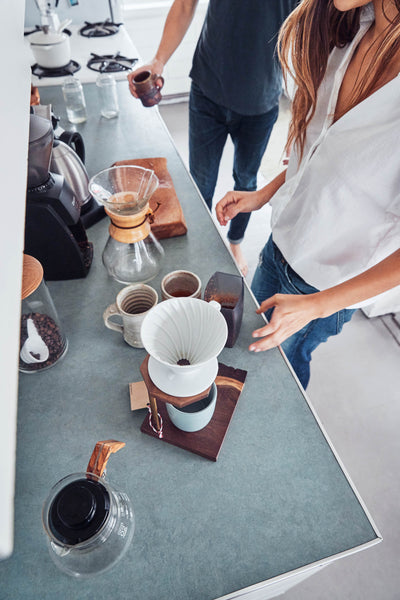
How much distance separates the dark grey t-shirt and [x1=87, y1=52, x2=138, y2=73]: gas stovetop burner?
0.51 meters

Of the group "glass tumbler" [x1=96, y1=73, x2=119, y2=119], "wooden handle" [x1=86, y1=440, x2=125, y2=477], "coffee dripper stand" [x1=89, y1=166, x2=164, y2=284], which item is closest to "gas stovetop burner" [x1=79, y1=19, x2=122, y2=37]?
"glass tumbler" [x1=96, y1=73, x2=119, y2=119]

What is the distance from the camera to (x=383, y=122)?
725mm

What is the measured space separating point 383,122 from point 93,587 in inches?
37.5

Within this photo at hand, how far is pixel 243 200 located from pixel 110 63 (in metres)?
1.34

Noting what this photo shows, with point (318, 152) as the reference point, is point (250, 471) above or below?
below

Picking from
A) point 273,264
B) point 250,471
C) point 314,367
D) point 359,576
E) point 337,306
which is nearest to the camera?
point 250,471

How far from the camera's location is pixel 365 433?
165cm

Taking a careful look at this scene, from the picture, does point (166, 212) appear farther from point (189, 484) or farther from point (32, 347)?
point (189, 484)

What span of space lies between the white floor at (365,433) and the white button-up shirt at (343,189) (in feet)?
3.06

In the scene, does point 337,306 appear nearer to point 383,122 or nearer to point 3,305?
point 383,122

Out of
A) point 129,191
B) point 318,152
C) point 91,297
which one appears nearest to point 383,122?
point 318,152

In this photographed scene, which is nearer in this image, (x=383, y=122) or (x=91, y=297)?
(x=383, y=122)

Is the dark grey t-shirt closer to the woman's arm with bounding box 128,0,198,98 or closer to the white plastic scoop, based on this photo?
the woman's arm with bounding box 128,0,198,98

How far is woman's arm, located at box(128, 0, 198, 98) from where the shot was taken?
154cm
